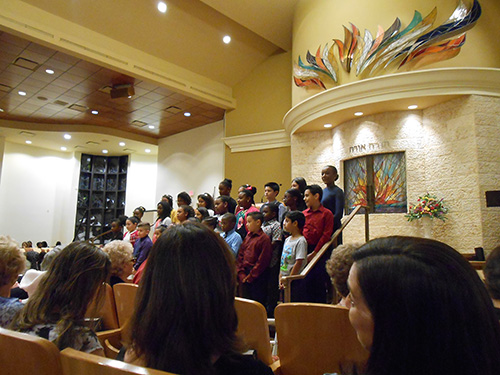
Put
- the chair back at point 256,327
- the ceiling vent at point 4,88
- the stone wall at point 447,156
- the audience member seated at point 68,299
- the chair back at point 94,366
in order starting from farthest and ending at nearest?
1. the ceiling vent at point 4,88
2. the stone wall at point 447,156
3. the chair back at point 256,327
4. the audience member seated at point 68,299
5. the chair back at point 94,366

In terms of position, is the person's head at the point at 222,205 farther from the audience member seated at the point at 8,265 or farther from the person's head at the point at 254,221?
the audience member seated at the point at 8,265

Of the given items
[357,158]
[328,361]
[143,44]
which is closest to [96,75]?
[143,44]

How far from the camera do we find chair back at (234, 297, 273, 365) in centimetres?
160

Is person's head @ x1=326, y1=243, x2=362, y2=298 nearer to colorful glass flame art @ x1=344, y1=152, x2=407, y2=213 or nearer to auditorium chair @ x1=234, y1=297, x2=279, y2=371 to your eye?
auditorium chair @ x1=234, y1=297, x2=279, y2=371

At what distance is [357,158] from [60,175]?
1042 centimetres

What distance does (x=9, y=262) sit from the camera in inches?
68.4

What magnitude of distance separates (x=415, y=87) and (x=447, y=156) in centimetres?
125

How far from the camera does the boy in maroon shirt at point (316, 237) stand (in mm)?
3459

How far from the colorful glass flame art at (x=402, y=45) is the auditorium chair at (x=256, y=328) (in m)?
5.70

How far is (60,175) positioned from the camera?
13141 millimetres

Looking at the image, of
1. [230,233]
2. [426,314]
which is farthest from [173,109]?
[426,314]

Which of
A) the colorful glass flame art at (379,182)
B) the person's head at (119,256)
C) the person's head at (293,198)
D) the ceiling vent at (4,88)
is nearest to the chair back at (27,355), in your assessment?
the person's head at (119,256)

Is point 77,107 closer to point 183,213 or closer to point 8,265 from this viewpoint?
point 183,213

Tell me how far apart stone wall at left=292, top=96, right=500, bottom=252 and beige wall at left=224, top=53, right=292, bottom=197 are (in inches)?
77.5
